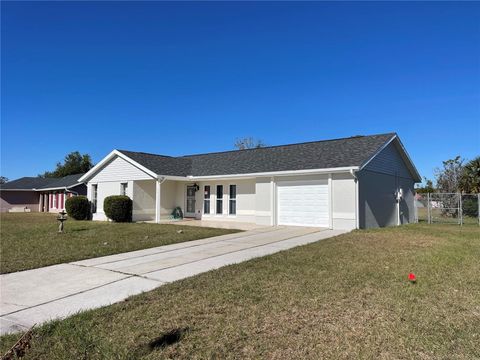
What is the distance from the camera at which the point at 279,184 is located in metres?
17.0

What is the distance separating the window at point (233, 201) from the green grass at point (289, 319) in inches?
496

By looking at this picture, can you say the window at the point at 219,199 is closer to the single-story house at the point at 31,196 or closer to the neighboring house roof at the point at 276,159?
the neighboring house roof at the point at 276,159

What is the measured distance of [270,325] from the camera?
410 centimetres

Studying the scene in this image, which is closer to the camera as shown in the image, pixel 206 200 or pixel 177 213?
pixel 206 200

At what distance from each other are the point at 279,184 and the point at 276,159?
7.03ft

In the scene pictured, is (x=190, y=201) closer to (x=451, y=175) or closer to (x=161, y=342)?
(x=161, y=342)

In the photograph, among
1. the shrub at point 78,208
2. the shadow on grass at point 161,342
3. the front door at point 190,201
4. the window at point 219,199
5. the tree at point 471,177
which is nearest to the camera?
the shadow on grass at point 161,342

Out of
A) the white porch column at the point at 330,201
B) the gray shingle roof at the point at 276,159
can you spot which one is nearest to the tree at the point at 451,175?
the gray shingle roof at the point at 276,159

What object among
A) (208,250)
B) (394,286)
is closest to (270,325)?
(394,286)

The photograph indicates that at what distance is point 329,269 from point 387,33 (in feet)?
36.7

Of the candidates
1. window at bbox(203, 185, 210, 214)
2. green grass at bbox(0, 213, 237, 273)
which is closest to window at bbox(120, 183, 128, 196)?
window at bbox(203, 185, 210, 214)

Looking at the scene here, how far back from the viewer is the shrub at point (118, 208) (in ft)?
63.7

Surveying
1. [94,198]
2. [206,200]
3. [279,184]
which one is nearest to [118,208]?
[94,198]

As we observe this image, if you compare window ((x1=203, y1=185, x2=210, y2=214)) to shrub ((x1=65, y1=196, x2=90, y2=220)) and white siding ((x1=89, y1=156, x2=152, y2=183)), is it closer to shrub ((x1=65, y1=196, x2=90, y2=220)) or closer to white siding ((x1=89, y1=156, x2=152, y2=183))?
white siding ((x1=89, y1=156, x2=152, y2=183))
